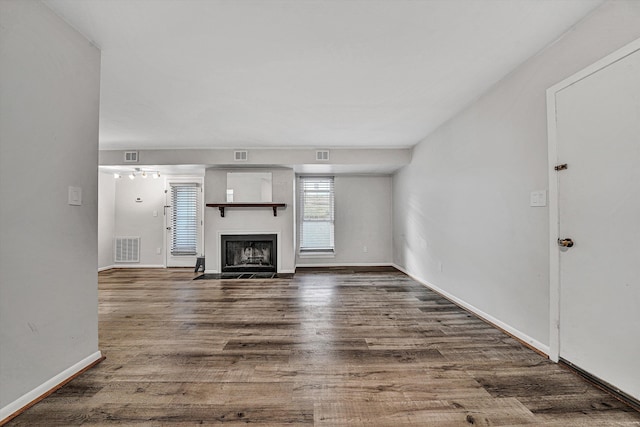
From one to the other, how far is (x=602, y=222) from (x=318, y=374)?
2.00m

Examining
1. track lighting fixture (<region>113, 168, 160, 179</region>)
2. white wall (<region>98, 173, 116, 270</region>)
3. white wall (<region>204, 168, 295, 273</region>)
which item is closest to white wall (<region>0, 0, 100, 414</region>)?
white wall (<region>204, 168, 295, 273</region>)

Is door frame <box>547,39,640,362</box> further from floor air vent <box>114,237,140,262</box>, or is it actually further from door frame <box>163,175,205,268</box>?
floor air vent <box>114,237,140,262</box>

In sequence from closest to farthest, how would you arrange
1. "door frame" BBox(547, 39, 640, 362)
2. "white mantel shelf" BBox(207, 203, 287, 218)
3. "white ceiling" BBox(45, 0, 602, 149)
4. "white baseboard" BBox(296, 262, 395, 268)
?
"white ceiling" BBox(45, 0, 602, 149)
"door frame" BBox(547, 39, 640, 362)
"white mantel shelf" BBox(207, 203, 287, 218)
"white baseboard" BBox(296, 262, 395, 268)

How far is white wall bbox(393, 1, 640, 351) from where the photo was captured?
5.99ft

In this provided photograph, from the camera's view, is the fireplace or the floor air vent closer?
the fireplace

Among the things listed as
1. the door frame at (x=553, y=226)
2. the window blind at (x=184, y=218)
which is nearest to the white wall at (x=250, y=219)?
the window blind at (x=184, y=218)

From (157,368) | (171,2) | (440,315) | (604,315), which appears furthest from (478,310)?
(171,2)

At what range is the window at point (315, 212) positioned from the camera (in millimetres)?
6102

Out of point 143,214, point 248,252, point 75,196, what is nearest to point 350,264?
point 248,252

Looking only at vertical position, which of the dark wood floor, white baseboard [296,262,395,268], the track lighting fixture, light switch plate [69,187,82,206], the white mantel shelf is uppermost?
the track lighting fixture

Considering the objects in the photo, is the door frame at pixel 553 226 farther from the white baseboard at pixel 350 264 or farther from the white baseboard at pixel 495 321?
the white baseboard at pixel 350 264

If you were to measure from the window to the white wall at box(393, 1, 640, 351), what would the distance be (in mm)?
2618

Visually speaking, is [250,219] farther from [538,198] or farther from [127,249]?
[538,198]

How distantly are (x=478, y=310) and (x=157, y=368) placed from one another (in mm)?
2949
